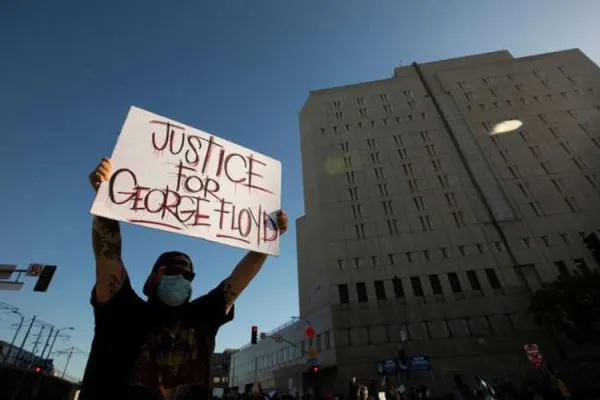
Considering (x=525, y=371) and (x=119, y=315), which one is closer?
(x=119, y=315)

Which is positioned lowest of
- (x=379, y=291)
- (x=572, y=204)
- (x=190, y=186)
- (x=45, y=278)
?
(x=190, y=186)

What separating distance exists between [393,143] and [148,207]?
1850 inches

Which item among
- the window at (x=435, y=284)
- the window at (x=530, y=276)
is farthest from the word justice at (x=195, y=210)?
the window at (x=530, y=276)

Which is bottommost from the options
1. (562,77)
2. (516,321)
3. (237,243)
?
(237,243)

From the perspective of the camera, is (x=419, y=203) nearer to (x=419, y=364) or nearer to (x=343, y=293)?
(x=343, y=293)

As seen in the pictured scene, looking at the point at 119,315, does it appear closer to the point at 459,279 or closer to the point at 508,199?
the point at 459,279

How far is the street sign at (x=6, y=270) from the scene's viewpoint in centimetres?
1408

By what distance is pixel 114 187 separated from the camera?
2584mm

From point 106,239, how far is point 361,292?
35.2 meters

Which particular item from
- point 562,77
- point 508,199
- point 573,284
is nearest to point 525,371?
point 573,284

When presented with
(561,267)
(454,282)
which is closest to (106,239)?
(454,282)

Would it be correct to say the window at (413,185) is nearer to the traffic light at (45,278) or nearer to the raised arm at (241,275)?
the traffic light at (45,278)

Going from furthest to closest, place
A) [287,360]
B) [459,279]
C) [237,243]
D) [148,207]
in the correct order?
[287,360] → [459,279] → [237,243] → [148,207]

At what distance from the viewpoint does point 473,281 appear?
33.9 metres
